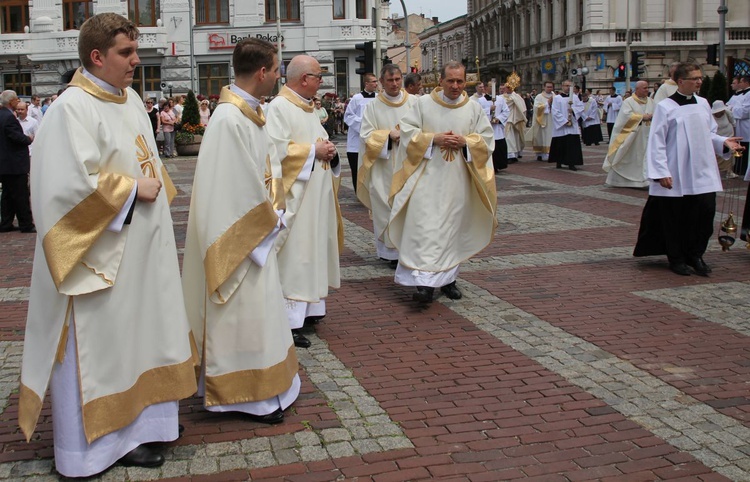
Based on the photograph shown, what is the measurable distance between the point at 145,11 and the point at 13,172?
34.7 m

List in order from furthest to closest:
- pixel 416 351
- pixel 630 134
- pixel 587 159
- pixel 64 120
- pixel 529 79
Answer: pixel 529 79
pixel 587 159
pixel 630 134
pixel 416 351
pixel 64 120

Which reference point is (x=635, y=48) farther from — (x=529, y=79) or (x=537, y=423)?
(x=537, y=423)

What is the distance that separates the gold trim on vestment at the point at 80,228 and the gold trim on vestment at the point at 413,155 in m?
4.18

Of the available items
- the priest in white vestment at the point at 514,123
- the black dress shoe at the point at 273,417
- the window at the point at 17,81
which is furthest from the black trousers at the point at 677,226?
the window at the point at 17,81

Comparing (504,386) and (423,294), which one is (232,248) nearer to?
(504,386)

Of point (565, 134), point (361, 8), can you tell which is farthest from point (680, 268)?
point (361, 8)

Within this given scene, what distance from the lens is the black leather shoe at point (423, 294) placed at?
7918 millimetres

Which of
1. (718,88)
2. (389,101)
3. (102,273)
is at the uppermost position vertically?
(718,88)

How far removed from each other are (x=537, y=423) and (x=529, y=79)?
63954 millimetres

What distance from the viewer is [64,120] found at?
4160 mm

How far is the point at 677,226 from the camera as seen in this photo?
9.38 metres

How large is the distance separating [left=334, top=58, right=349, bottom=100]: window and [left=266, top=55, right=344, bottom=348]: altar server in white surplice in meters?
38.2

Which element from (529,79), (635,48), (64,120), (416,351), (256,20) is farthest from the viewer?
(529,79)

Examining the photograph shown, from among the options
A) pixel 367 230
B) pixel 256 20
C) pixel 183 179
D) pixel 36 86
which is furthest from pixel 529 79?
pixel 367 230
